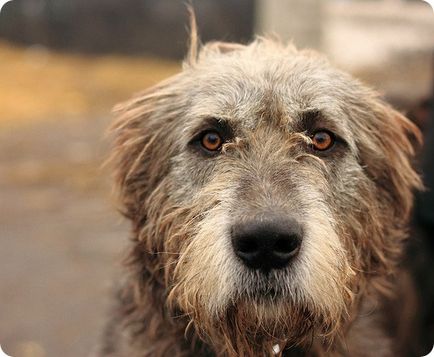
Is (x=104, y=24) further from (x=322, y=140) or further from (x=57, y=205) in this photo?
(x=322, y=140)

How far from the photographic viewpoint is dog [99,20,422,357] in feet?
9.62

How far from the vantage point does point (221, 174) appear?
3295 millimetres

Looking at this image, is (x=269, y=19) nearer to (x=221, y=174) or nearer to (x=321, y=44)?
(x=321, y=44)

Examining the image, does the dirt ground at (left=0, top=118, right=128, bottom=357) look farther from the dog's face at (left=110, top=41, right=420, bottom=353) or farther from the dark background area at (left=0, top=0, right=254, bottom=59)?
the dark background area at (left=0, top=0, right=254, bottom=59)

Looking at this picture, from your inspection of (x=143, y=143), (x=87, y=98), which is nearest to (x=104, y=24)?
(x=87, y=98)

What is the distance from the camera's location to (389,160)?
12.5 feet

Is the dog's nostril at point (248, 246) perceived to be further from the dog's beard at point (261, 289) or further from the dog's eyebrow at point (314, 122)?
the dog's eyebrow at point (314, 122)

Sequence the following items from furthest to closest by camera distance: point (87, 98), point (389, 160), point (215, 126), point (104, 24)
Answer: point (104, 24), point (87, 98), point (389, 160), point (215, 126)

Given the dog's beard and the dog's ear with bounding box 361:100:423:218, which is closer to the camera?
A: the dog's beard

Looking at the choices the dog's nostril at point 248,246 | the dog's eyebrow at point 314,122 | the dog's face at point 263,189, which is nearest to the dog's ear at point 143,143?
the dog's face at point 263,189

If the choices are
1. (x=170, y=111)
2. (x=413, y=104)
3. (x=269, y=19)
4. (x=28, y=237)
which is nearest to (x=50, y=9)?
(x=269, y=19)

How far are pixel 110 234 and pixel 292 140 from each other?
14.5 feet

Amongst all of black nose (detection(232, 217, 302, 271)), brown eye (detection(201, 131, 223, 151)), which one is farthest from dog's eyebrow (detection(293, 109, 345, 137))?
black nose (detection(232, 217, 302, 271))

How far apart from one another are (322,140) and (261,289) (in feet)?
3.04
